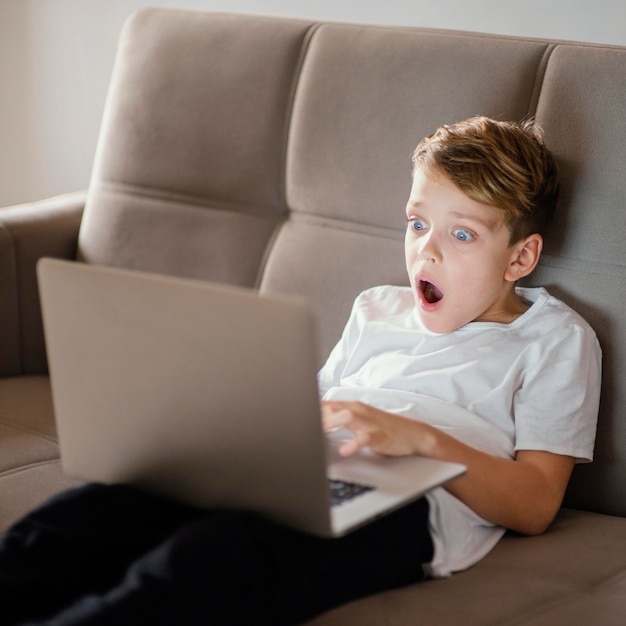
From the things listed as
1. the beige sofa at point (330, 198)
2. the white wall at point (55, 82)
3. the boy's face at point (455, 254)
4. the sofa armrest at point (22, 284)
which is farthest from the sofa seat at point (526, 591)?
the white wall at point (55, 82)

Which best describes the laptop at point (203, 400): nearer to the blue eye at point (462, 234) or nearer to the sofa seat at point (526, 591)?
the sofa seat at point (526, 591)

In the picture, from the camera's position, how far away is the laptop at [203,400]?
1011mm

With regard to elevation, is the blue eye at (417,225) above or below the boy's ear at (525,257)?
above

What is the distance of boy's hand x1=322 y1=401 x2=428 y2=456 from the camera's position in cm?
Answer: 121

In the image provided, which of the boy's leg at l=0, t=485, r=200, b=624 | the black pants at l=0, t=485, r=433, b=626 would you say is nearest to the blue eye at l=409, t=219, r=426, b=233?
the black pants at l=0, t=485, r=433, b=626

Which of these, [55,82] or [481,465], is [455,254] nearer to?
[481,465]

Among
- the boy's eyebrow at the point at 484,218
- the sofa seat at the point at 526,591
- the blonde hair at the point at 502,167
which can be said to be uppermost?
the blonde hair at the point at 502,167

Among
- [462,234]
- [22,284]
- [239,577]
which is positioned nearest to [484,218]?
[462,234]

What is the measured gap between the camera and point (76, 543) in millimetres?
1146

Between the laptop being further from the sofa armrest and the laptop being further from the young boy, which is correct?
the sofa armrest

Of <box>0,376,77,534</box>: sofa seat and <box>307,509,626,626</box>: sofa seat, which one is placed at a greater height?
<box>0,376,77,534</box>: sofa seat

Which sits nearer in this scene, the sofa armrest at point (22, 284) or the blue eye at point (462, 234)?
the blue eye at point (462, 234)

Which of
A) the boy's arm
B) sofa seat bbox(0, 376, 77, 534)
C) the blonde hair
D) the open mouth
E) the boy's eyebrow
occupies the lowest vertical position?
sofa seat bbox(0, 376, 77, 534)

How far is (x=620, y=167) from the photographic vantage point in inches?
61.3
